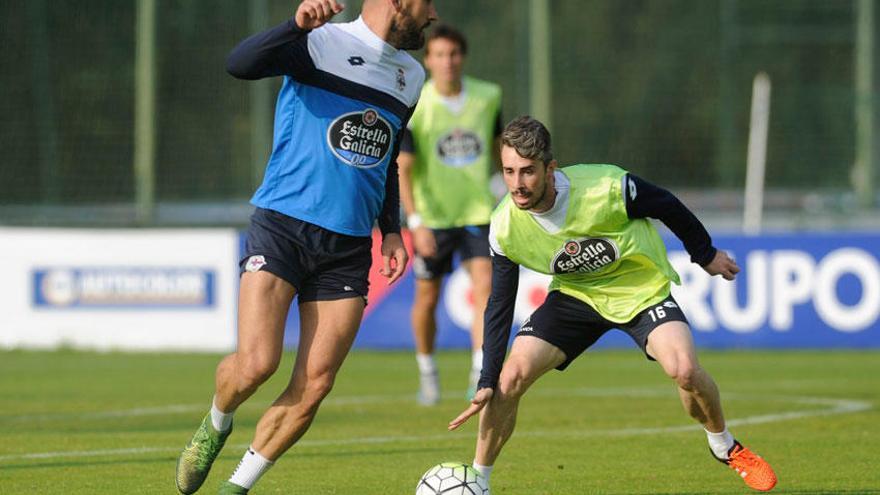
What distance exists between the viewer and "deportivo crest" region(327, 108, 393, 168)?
24.0 feet

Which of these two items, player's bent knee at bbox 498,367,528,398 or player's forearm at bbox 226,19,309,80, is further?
player's bent knee at bbox 498,367,528,398

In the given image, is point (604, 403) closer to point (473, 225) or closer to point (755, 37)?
point (473, 225)

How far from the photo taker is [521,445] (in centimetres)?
995

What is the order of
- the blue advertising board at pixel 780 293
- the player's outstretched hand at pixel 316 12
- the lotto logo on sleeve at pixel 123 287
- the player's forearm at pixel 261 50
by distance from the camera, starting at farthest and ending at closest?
the lotto logo on sleeve at pixel 123 287
the blue advertising board at pixel 780 293
the player's forearm at pixel 261 50
the player's outstretched hand at pixel 316 12

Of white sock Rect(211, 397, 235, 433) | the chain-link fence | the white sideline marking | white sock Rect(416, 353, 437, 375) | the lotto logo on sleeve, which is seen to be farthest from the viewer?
the chain-link fence

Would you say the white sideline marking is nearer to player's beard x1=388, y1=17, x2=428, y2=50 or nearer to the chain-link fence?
player's beard x1=388, y1=17, x2=428, y2=50

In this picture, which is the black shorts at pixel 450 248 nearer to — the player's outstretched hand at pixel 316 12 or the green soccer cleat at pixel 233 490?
the green soccer cleat at pixel 233 490

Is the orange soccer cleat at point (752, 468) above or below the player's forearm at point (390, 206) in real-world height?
below

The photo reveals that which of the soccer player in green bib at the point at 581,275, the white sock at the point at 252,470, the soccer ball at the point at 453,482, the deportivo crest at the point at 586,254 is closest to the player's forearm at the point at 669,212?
the soccer player in green bib at the point at 581,275

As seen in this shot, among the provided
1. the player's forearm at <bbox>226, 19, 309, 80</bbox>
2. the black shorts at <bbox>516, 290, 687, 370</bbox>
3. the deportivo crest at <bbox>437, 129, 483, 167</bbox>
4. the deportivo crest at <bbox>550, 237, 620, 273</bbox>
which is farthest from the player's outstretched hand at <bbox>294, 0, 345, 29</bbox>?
the deportivo crest at <bbox>437, 129, 483, 167</bbox>

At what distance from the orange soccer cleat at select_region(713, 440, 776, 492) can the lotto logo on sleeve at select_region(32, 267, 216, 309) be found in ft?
35.9

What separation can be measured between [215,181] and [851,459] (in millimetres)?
15260

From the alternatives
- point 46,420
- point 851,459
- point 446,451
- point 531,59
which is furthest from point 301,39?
point 531,59

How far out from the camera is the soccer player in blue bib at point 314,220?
23.7 feet
